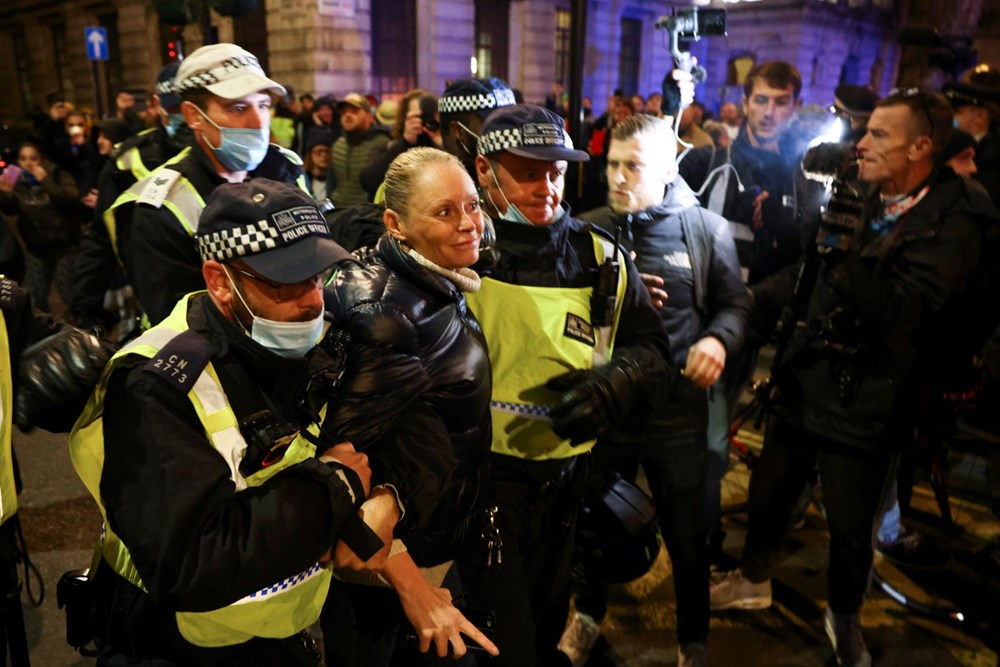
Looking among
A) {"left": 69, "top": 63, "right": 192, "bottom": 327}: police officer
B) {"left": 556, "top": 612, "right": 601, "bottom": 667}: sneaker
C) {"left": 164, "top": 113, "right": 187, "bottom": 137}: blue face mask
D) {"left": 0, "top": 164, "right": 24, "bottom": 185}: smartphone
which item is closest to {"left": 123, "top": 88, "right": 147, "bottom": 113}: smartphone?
{"left": 0, "top": 164, "right": 24, "bottom": 185}: smartphone

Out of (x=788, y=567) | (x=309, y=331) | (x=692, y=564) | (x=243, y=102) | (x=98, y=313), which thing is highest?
(x=243, y=102)

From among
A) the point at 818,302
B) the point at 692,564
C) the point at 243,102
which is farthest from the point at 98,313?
the point at 818,302

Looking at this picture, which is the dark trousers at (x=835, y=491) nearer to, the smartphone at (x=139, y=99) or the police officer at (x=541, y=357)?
the police officer at (x=541, y=357)

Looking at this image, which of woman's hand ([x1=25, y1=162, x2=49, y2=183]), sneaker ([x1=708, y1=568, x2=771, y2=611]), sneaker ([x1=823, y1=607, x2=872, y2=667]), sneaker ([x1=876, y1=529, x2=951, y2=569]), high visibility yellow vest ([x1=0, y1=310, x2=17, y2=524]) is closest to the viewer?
high visibility yellow vest ([x1=0, y1=310, x2=17, y2=524])

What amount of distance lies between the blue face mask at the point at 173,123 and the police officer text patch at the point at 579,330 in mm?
3561

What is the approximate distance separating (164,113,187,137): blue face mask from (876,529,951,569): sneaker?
200 inches

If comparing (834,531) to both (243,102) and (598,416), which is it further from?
(243,102)

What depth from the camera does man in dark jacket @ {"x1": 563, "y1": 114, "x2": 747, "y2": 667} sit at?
123 inches

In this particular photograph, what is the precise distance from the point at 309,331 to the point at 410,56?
1962 cm

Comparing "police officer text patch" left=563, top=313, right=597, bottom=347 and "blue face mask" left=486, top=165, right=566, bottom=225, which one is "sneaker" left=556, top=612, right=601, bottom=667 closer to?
"police officer text patch" left=563, top=313, right=597, bottom=347

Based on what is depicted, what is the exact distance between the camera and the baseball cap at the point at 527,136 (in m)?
2.59

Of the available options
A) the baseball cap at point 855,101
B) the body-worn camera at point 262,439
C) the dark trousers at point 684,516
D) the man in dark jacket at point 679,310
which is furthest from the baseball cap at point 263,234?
the baseball cap at point 855,101

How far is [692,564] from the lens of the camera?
10.3ft

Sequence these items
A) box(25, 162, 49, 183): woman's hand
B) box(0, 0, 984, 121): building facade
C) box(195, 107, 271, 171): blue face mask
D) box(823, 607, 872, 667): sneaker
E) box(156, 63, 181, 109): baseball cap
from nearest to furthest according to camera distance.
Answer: box(823, 607, 872, 667): sneaker → box(195, 107, 271, 171): blue face mask → box(156, 63, 181, 109): baseball cap → box(25, 162, 49, 183): woman's hand → box(0, 0, 984, 121): building facade
